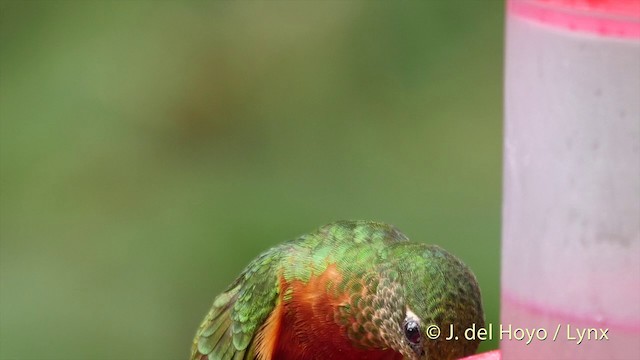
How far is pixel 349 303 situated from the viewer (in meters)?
3.74

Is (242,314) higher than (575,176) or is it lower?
lower

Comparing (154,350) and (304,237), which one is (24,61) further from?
(304,237)

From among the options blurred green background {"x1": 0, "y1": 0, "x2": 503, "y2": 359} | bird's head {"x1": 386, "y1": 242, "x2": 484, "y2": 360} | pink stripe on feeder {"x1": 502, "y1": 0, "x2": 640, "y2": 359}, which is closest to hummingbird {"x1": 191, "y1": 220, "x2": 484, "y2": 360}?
bird's head {"x1": 386, "y1": 242, "x2": 484, "y2": 360}

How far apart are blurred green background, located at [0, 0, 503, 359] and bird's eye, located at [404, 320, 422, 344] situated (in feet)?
8.75

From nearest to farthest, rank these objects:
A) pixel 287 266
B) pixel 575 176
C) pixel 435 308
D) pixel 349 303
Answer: pixel 575 176 → pixel 435 308 → pixel 349 303 → pixel 287 266

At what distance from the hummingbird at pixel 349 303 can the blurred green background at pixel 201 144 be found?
2.19 m

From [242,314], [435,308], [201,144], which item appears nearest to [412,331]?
[435,308]

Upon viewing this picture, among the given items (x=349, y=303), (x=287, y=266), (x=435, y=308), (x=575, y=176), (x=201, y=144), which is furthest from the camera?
(x=201, y=144)

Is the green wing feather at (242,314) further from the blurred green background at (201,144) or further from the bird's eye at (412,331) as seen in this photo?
the blurred green background at (201,144)

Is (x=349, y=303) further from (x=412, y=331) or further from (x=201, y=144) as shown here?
(x=201, y=144)

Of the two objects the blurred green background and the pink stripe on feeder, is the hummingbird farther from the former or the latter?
the blurred green background

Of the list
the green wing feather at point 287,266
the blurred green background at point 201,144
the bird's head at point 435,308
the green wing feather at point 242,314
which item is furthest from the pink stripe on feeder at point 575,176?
the blurred green background at point 201,144

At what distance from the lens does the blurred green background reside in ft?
20.6

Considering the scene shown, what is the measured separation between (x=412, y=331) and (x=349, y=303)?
1.21 feet
